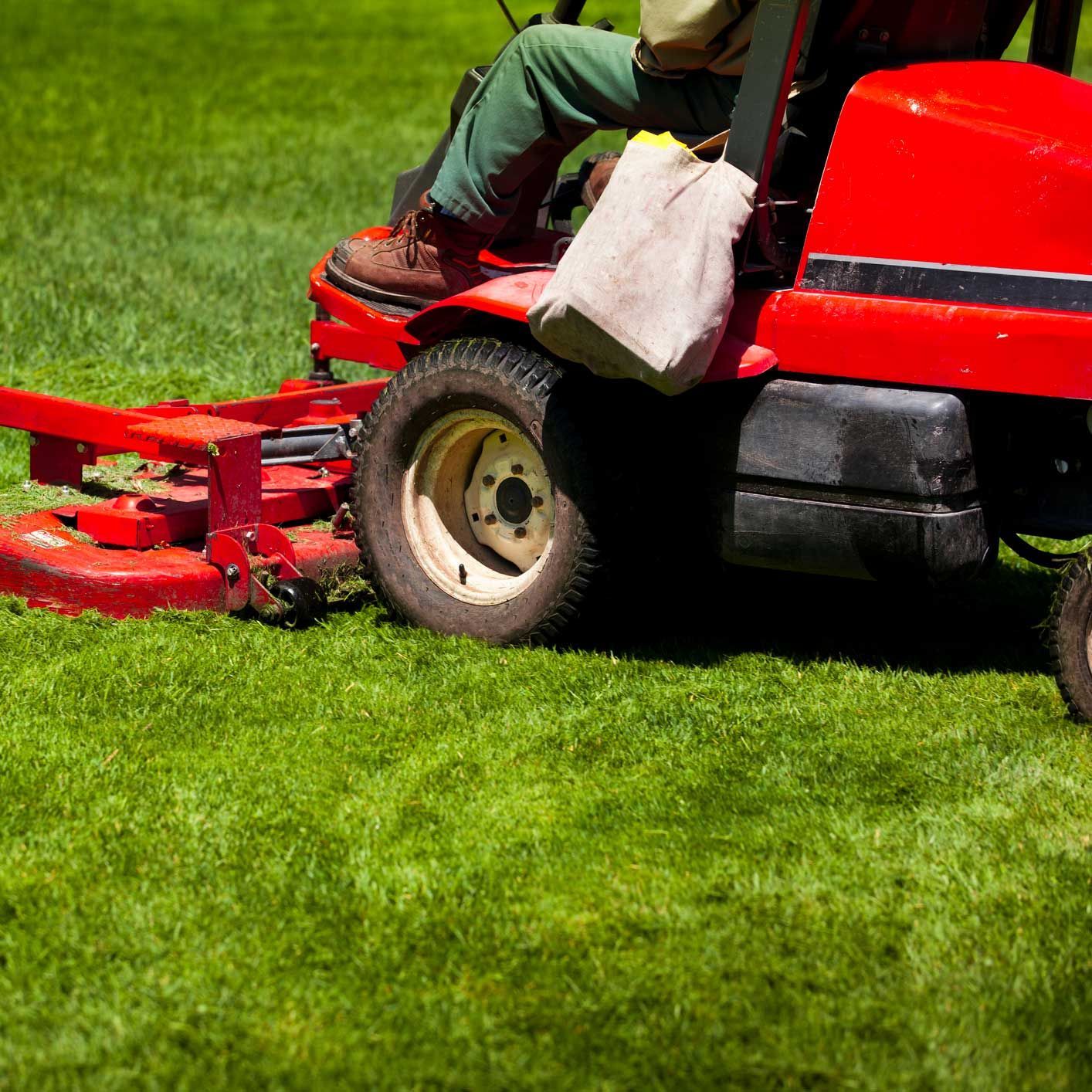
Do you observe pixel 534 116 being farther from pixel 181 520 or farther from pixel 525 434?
pixel 181 520

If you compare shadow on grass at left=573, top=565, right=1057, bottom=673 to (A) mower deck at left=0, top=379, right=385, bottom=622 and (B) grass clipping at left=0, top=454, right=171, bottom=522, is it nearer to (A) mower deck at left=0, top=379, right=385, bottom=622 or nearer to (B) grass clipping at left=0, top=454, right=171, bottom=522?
(A) mower deck at left=0, top=379, right=385, bottom=622

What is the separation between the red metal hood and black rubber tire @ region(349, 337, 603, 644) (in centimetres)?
74

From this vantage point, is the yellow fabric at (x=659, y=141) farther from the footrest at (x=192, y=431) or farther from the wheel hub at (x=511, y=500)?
the footrest at (x=192, y=431)

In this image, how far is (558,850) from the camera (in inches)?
128

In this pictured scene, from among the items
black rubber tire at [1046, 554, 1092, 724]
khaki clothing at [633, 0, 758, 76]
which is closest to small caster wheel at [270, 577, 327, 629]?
khaki clothing at [633, 0, 758, 76]

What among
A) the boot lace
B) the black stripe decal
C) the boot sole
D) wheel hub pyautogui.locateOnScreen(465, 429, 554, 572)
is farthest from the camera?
the boot sole

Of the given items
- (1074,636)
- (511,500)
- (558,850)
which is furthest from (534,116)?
(558,850)

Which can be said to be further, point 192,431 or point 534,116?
point 192,431

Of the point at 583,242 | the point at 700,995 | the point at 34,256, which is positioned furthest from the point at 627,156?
the point at 34,256

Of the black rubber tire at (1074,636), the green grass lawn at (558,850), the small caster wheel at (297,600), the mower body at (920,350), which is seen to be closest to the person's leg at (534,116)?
the mower body at (920,350)

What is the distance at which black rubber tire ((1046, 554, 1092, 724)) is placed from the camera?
3.73 meters

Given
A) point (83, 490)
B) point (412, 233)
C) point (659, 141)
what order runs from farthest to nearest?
1. point (83, 490)
2. point (412, 233)
3. point (659, 141)

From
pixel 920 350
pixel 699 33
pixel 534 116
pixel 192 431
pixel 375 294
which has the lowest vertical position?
pixel 192 431

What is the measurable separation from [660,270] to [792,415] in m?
0.47
